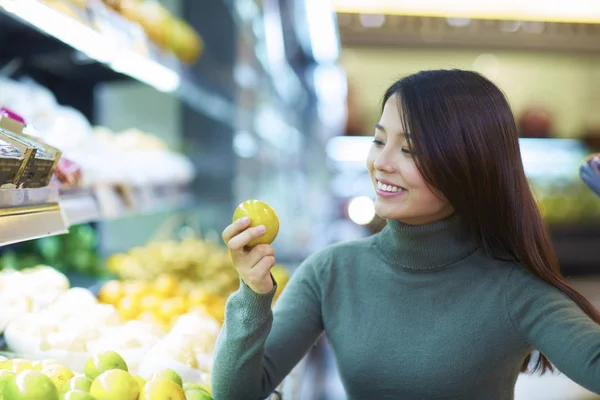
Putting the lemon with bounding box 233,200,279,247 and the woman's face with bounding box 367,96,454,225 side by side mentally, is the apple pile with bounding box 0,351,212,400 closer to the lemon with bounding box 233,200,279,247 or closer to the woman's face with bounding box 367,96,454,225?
the lemon with bounding box 233,200,279,247

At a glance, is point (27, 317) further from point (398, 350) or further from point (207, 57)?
point (207, 57)

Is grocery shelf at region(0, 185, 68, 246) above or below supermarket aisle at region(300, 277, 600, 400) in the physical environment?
above

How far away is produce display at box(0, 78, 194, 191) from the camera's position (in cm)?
204

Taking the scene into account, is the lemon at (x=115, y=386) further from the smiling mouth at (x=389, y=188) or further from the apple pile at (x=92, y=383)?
the smiling mouth at (x=389, y=188)

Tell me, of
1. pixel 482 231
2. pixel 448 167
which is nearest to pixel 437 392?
pixel 482 231

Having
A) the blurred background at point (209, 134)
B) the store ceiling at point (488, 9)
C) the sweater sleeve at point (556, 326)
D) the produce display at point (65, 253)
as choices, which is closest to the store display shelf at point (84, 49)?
the blurred background at point (209, 134)

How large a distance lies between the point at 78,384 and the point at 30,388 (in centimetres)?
14

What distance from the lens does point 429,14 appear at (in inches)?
205

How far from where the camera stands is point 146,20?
102 inches

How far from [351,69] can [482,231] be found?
732cm

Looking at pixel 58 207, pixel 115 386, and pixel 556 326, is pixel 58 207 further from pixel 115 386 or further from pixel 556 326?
pixel 556 326

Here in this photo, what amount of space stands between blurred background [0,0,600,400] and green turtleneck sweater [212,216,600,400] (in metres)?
0.25

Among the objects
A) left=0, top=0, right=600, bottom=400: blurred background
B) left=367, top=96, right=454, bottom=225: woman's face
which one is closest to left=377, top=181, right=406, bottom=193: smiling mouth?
left=367, top=96, right=454, bottom=225: woman's face

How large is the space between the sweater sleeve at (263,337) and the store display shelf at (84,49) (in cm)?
76
